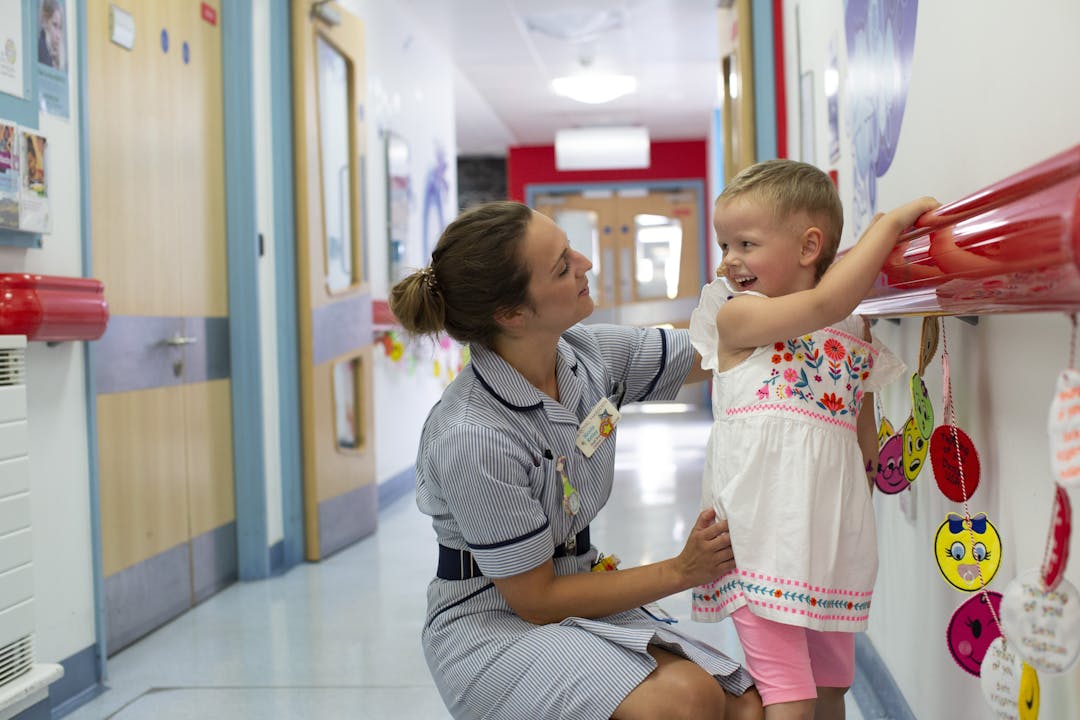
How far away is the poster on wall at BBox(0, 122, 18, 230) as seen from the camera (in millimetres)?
2230

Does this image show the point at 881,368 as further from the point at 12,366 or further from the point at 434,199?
the point at 434,199

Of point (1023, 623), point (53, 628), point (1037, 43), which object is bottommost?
A: point (53, 628)

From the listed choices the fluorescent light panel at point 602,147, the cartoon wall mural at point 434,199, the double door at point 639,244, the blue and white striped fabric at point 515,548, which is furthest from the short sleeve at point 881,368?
the double door at point 639,244

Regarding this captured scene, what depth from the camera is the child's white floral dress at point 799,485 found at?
4.25ft

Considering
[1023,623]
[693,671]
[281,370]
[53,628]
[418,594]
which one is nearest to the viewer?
[1023,623]

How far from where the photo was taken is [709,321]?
1469 millimetres

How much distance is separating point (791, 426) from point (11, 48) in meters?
1.95

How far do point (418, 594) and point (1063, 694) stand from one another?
2.66m

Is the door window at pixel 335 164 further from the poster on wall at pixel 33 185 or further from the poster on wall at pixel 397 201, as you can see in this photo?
the poster on wall at pixel 33 185

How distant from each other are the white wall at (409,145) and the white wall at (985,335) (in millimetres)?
3662

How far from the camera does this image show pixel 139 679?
2719mm

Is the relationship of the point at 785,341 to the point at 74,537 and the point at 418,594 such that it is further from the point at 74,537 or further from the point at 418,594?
the point at 418,594

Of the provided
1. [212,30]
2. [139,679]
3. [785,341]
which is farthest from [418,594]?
[785,341]

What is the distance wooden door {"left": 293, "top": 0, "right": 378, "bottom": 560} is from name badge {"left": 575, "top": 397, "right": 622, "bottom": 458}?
8.58 ft
